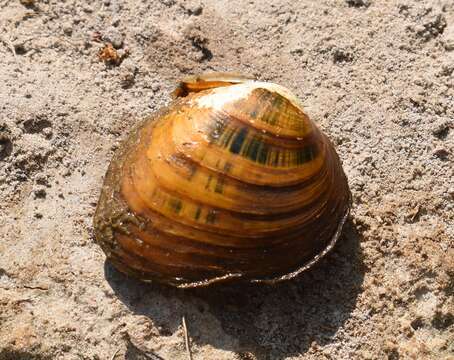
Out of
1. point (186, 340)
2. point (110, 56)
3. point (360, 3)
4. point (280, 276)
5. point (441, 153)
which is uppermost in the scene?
point (360, 3)

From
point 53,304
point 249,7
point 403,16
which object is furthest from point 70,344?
point 403,16

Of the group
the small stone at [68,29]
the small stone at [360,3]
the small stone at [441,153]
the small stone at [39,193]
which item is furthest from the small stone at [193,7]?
the small stone at [441,153]

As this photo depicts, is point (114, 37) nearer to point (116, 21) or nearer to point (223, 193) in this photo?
point (116, 21)

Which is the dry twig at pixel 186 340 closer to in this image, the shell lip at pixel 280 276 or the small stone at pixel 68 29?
the shell lip at pixel 280 276

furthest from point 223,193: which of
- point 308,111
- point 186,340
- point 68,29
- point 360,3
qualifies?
point 360,3

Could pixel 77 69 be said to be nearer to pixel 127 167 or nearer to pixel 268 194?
pixel 127 167

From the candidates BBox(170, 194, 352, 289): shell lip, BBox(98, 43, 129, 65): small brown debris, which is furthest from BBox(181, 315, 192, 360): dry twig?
BBox(98, 43, 129, 65): small brown debris
